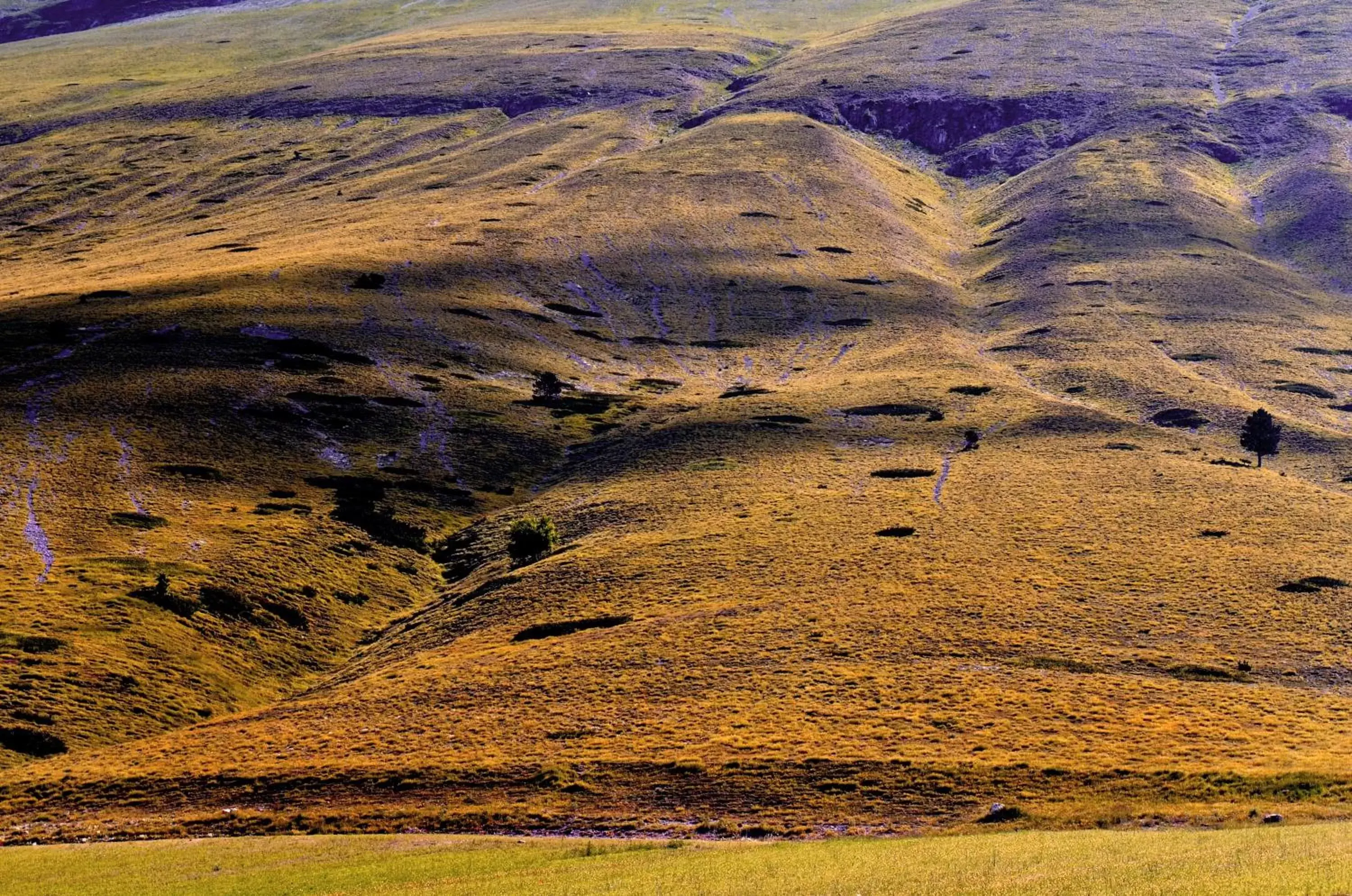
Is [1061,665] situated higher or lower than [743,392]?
lower

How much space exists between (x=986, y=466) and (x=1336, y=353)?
239ft

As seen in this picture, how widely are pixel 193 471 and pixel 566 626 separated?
41.5 meters

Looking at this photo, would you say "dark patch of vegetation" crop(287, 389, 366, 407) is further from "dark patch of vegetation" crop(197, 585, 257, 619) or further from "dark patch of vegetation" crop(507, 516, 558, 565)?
"dark patch of vegetation" crop(197, 585, 257, 619)

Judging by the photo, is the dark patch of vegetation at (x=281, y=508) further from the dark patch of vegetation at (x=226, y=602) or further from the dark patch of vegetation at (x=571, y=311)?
the dark patch of vegetation at (x=571, y=311)

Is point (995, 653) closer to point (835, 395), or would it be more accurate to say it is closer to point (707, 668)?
point (707, 668)

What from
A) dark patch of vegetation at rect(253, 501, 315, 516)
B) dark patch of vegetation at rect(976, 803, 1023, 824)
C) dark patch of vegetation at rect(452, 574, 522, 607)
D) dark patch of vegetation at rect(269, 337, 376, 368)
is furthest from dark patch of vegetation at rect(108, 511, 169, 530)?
dark patch of vegetation at rect(976, 803, 1023, 824)

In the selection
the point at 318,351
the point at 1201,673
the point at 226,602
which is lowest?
the point at 1201,673

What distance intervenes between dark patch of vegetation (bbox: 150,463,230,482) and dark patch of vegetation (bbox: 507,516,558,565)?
26951 mm

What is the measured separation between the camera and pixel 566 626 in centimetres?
6794

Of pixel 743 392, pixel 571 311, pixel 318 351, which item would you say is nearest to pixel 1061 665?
pixel 743 392

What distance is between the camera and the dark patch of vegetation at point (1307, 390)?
12406cm

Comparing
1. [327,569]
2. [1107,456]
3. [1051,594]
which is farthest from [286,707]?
[1107,456]

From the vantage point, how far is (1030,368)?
133 metres

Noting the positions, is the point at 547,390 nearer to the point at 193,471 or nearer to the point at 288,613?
the point at 193,471
